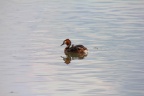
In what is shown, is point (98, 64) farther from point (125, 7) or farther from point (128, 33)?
point (125, 7)

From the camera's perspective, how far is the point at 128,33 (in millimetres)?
14008

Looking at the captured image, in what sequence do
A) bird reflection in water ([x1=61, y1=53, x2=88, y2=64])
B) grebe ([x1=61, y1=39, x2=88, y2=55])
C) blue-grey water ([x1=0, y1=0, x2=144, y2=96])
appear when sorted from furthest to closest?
1. grebe ([x1=61, y1=39, x2=88, y2=55])
2. bird reflection in water ([x1=61, y1=53, x2=88, y2=64])
3. blue-grey water ([x1=0, y1=0, x2=144, y2=96])

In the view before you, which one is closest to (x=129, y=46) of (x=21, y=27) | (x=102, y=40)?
(x=102, y=40)

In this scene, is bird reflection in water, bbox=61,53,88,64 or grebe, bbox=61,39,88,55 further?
grebe, bbox=61,39,88,55

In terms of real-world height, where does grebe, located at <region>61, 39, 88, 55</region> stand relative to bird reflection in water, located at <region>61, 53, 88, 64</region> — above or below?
above

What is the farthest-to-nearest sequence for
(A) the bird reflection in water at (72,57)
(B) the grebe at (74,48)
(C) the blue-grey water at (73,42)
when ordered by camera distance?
(B) the grebe at (74,48)
(A) the bird reflection in water at (72,57)
(C) the blue-grey water at (73,42)

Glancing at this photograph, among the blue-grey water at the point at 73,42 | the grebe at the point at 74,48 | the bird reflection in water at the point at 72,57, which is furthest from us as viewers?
the grebe at the point at 74,48

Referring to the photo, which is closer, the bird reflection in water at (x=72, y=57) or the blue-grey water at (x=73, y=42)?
the blue-grey water at (x=73, y=42)

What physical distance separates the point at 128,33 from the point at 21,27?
2.48 meters

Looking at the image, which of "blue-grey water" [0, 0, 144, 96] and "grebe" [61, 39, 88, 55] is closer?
"blue-grey water" [0, 0, 144, 96]

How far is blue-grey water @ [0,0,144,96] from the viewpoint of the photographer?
10016 mm

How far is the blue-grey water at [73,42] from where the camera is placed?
10.0m

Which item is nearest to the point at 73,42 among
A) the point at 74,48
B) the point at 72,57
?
the point at 74,48

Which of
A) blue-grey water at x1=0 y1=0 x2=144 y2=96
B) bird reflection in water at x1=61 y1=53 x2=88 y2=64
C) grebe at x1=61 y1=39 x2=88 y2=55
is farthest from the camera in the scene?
grebe at x1=61 y1=39 x2=88 y2=55
